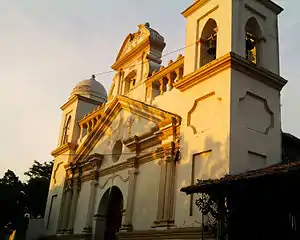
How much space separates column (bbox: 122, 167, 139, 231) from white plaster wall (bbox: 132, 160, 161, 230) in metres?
0.13

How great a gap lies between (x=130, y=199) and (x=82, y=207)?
4140 millimetres

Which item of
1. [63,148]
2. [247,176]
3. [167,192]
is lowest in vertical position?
[247,176]

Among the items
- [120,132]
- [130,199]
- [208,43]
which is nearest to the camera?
[208,43]

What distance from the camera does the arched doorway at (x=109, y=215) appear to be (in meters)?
15.2

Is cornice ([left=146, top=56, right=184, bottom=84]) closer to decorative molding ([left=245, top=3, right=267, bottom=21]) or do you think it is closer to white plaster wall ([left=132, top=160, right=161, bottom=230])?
decorative molding ([left=245, top=3, right=267, bottom=21])

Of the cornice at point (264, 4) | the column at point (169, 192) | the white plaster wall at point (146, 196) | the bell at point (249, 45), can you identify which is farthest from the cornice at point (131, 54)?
the column at point (169, 192)

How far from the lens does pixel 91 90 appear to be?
811 inches

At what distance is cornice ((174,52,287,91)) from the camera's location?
34.7 ft

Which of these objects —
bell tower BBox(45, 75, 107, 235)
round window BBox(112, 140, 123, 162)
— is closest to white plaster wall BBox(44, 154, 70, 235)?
bell tower BBox(45, 75, 107, 235)

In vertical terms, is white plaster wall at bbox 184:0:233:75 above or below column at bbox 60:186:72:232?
above

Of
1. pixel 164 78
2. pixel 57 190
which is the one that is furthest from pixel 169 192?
pixel 57 190

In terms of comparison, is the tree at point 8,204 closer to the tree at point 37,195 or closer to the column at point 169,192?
the tree at point 37,195

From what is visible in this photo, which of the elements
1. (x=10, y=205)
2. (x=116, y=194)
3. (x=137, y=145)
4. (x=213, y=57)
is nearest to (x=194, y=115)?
(x=213, y=57)

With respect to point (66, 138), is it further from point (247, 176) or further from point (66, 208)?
point (247, 176)
